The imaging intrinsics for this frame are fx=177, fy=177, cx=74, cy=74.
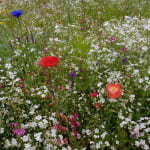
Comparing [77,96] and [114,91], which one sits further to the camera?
[77,96]

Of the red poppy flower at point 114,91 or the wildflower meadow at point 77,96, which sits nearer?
the red poppy flower at point 114,91

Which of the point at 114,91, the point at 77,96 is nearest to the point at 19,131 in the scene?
the point at 77,96

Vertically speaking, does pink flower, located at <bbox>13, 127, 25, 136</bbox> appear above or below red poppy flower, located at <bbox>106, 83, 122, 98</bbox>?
below

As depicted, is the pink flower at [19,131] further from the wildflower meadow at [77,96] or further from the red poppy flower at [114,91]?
the red poppy flower at [114,91]

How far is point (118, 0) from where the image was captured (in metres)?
6.64

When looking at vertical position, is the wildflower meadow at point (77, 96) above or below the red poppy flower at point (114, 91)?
below

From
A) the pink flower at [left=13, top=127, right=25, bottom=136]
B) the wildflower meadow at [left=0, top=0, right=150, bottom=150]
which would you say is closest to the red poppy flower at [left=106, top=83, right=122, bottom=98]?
the wildflower meadow at [left=0, top=0, right=150, bottom=150]

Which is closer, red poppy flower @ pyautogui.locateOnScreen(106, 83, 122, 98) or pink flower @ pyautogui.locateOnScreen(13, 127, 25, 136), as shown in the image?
red poppy flower @ pyautogui.locateOnScreen(106, 83, 122, 98)

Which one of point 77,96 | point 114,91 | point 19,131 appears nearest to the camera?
point 114,91

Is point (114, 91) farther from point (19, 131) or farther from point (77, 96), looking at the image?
point (19, 131)

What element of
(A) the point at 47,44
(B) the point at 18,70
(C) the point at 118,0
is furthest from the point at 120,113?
(C) the point at 118,0

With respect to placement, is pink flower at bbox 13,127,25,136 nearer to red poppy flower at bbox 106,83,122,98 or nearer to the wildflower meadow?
the wildflower meadow

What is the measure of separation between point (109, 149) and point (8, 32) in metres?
3.70

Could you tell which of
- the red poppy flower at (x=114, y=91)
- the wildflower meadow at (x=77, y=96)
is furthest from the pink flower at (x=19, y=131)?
the red poppy flower at (x=114, y=91)
